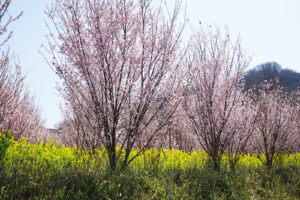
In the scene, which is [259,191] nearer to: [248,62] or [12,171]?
[248,62]

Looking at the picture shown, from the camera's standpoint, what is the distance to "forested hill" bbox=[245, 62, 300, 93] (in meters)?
10.0

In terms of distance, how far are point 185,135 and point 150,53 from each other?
368 inches

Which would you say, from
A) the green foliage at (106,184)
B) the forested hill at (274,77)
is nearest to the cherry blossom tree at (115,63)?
the green foliage at (106,184)

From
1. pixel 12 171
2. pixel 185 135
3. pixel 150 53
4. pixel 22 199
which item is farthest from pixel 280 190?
pixel 185 135

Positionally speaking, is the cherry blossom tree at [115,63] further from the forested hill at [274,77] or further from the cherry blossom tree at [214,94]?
the forested hill at [274,77]

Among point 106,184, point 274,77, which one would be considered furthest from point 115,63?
point 274,77

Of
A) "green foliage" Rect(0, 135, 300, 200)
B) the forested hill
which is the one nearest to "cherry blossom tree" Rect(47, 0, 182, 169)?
"green foliage" Rect(0, 135, 300, 200)

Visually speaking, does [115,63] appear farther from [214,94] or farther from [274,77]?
[274,77]

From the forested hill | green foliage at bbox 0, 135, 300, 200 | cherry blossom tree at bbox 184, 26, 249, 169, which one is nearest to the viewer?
green foliage at bbox 0, 135, 300, 200

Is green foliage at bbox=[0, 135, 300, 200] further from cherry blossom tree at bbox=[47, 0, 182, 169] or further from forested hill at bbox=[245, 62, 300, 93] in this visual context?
forested hill at bbox=[245, 62, 300, 93]

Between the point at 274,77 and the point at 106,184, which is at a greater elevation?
the point at 274,77

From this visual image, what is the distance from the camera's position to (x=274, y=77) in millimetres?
9922

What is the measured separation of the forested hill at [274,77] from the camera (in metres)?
10.0

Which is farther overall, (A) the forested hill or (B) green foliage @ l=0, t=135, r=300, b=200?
(A) the forested hill
